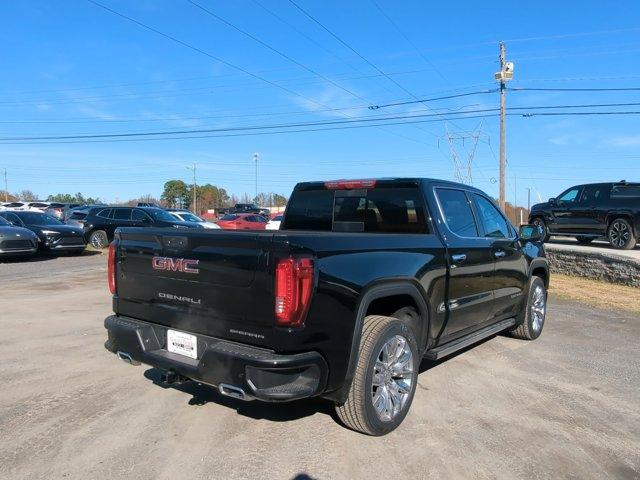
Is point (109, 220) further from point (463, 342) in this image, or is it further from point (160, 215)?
point (463, 342)

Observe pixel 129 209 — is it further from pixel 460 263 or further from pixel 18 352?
pixel 460 263

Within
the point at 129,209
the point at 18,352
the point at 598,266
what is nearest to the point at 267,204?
the point at 129,209

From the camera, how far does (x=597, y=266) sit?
12688 millimetres

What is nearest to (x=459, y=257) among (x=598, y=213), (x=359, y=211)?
(x=359, y=211)

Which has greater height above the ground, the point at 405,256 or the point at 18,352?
the point at 405,256

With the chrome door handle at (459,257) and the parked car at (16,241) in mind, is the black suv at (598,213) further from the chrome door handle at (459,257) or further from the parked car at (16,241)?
the parked car at (16,241)

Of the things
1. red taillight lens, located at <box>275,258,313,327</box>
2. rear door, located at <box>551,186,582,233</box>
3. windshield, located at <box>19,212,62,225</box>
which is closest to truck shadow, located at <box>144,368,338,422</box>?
red taillight lens, located at <box>275,258,313,327</box>

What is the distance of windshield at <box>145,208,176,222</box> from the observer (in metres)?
19.1

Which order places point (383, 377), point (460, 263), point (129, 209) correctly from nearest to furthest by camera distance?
1. point (383, 377)
2. point (460, 263)
3. point (129, 209)

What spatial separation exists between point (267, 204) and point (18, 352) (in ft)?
289

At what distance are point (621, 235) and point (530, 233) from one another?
10456 mm

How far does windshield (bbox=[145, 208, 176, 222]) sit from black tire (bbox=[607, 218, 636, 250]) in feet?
46.4

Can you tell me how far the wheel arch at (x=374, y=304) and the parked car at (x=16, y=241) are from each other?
13922 millimetres

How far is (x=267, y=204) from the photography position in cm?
9344
